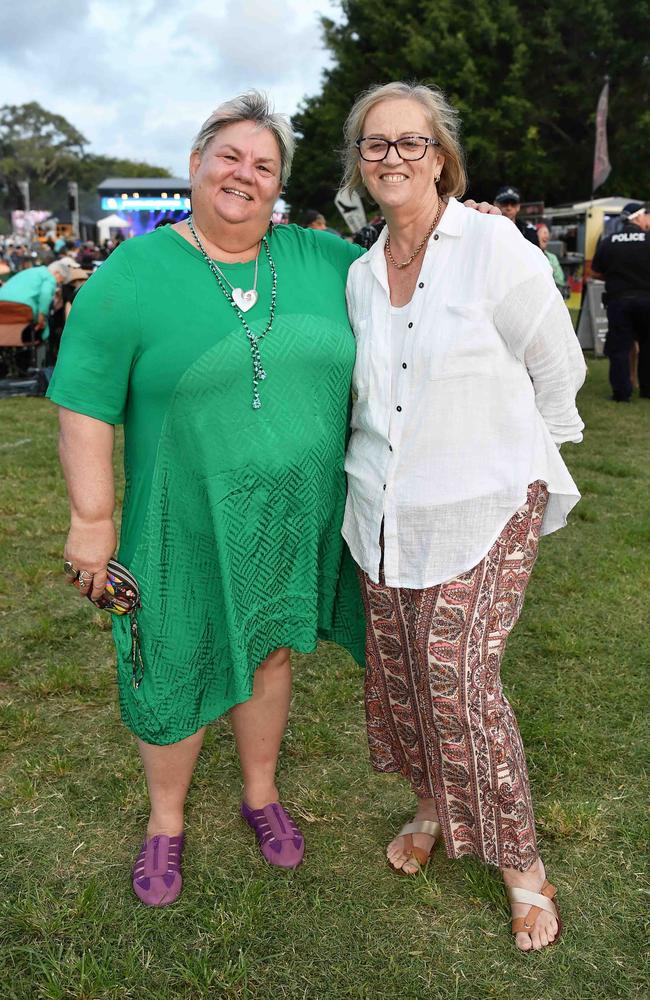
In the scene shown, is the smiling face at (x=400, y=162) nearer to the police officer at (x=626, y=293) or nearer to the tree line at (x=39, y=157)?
the police officer at (x=626, y=293)

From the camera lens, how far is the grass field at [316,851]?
207 cm

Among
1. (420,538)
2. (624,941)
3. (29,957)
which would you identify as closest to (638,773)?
(624,941)

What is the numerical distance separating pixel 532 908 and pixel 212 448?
1430mm

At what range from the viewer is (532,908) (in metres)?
2.19

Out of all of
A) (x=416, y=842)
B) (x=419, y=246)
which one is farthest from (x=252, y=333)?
(x=416, y=842)

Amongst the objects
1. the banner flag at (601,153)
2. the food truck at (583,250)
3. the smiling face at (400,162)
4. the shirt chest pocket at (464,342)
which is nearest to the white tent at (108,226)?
the banner flag at (601,153)

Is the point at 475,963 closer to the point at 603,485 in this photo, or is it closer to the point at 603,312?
the point at 603,485

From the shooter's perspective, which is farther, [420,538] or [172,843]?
[172,843]

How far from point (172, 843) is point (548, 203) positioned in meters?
33.6

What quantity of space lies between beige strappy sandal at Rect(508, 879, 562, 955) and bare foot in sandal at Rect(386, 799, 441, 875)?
0.29m

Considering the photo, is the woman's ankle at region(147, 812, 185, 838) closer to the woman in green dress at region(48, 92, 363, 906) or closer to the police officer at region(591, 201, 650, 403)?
the woman in green dress at region(48, 92, 363, 906)

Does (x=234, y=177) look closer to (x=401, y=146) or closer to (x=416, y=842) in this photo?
(x=401, y=146)

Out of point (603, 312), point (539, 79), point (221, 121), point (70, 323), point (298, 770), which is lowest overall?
point (298, 770)

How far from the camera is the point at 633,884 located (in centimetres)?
235
